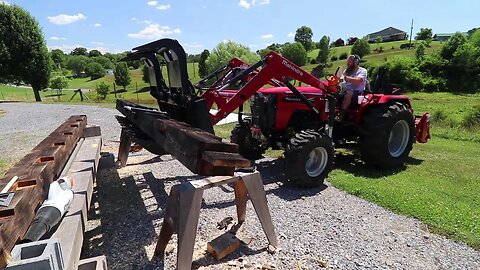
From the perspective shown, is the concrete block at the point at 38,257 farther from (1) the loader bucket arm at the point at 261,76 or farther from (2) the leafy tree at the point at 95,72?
(2) the leafy tree at the point at 95,72

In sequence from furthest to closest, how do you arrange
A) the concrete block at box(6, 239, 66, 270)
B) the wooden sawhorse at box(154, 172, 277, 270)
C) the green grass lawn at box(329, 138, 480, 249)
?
1. the green grass lawn at box(329, 138, 480, 249)
2. the wooden sawhorse at box(154, 172, 277, 270)
3. the concrete block at box(6, 239, 66, 270)

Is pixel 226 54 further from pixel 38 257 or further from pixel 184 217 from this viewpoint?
pixel 38 257

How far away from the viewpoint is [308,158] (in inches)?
218

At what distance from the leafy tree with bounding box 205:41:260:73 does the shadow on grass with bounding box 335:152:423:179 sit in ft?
140

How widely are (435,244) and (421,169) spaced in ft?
11.6

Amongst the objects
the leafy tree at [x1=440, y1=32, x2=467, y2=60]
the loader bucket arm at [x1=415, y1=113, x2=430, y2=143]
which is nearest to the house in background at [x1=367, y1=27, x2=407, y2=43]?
the leafy tree at [x1=440, y1=32, x2=467, y2=60]

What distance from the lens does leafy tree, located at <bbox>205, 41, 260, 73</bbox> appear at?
5025 cm

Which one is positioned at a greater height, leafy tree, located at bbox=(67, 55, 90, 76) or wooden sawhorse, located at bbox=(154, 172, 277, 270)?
leafy tree, located at bbox=(67, 55, 90, 76)

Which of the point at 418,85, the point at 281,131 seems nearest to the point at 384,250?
the point at 281,131

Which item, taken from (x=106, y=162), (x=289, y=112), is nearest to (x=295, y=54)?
(x=289, y=112)

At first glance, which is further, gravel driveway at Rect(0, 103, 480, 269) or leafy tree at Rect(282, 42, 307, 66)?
leafy tree at Rect(282, 42, 307, 66)

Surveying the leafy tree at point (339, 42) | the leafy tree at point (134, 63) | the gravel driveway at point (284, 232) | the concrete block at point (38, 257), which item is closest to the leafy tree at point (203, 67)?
the leafy tree at point (134, 63)

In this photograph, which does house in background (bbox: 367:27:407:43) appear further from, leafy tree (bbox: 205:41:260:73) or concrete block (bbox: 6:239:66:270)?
concrete block (bbox: 6:239:66:270)

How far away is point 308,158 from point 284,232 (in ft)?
6.00
